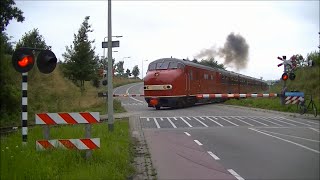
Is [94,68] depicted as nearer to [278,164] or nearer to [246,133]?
[246,133]

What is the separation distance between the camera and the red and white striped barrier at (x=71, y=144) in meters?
8.71

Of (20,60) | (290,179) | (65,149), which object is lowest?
(290,179)

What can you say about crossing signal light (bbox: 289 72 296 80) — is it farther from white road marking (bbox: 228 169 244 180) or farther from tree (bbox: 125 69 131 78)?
tree (bbox: 125 69 131 78)

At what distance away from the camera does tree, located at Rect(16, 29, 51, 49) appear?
1535 inches

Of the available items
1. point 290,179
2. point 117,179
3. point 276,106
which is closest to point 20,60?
Result: point 117,179

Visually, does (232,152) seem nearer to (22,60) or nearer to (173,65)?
(22,60)

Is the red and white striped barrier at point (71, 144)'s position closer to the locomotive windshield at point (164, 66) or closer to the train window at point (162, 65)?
the locomotive windshield at point (164, 66)

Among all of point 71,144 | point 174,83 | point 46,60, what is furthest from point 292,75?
point 71,144

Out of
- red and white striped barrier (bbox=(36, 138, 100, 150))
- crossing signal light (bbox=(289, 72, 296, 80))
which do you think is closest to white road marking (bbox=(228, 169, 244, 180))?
red and white striped barrier (bbox=(36, 138, 100, 150))

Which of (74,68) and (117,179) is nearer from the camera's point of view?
(117,179)

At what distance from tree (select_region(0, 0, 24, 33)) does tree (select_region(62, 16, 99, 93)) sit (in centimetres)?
560

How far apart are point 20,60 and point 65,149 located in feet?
8.28

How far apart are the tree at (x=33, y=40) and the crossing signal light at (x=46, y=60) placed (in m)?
30.3

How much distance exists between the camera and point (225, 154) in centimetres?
1131
